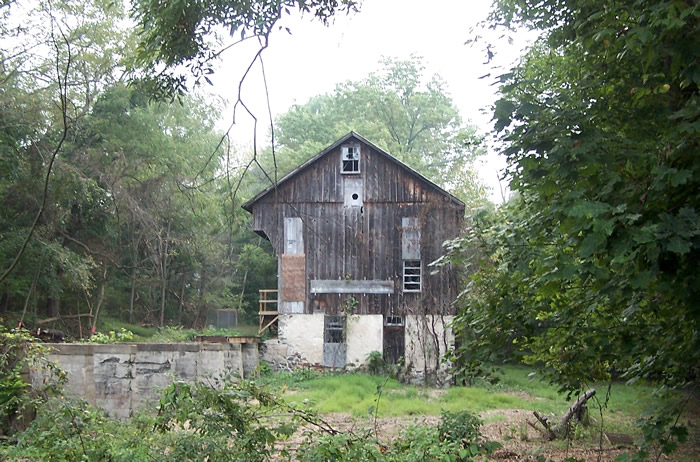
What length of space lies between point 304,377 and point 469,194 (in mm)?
18088

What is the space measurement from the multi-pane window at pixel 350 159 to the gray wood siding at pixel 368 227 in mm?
178

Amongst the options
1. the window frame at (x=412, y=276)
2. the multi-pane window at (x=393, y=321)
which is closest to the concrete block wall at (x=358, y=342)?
the multi-pane window at (x=393, y=321)

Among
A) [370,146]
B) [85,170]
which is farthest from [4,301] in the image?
[370,146]

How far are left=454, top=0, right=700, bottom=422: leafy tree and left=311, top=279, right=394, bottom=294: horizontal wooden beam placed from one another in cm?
1551

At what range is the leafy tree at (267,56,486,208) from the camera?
39.3 meters

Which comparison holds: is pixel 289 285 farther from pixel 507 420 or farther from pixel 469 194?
pixel 469 194

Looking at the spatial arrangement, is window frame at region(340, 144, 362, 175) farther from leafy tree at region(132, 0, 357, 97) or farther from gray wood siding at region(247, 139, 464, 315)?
leafy tree at region(132, 0, 357, 97)

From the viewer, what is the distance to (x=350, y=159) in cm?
2339

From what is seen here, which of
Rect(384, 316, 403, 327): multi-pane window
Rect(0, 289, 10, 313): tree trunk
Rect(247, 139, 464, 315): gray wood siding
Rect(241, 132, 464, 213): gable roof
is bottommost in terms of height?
Rect(384, 316, 403, 327): multi-pane window

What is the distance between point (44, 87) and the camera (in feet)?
64.3

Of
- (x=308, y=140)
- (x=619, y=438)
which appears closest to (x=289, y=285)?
(x=619, y=438)

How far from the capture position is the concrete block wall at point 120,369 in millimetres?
10766

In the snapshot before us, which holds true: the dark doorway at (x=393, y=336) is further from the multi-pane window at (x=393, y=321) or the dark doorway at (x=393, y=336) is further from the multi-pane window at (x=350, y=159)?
the multi-pane window at (x=350, y=159)

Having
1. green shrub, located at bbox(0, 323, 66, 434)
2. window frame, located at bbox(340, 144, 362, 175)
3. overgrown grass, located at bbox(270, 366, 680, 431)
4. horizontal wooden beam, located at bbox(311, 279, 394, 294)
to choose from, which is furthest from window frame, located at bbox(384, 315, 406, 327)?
green shrub, located at bbox(0, 323, 66, 434)
